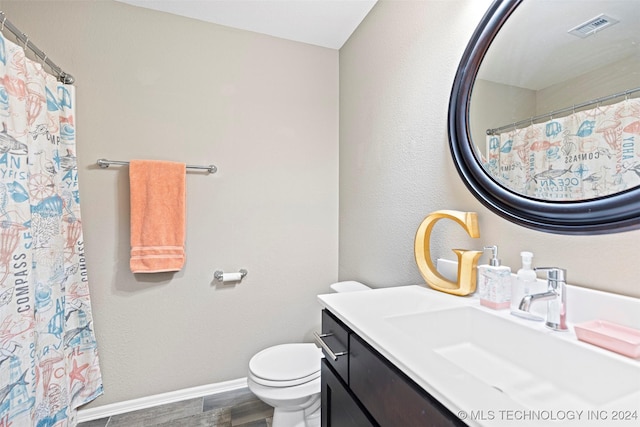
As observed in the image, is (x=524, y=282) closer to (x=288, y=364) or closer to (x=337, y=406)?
(x=337, y=406)

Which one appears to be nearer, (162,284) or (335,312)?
(335,312)

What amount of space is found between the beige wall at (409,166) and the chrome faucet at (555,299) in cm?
9

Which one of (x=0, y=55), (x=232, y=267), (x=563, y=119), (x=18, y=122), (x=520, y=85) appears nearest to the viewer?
(x=563, y=119)

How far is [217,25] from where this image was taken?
1860 mm

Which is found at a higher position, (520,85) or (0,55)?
(0,55)

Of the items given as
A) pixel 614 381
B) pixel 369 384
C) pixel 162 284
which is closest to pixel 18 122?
pixel 162 284

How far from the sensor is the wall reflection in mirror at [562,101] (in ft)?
2.30

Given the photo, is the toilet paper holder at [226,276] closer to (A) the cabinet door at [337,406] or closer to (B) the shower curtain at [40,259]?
(B) the shower curtain at [40,259]

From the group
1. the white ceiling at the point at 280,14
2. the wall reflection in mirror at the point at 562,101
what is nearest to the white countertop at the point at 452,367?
the wall reflection in mirror at the point at 562,101

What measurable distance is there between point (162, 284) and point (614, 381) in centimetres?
192

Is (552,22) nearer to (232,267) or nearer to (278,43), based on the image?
(278,43)

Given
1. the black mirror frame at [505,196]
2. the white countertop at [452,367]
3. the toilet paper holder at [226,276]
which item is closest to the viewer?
the white countertop at [452,367]

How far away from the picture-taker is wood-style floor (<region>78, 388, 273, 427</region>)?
5.23ft

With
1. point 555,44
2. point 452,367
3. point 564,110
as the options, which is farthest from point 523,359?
point 555,44
